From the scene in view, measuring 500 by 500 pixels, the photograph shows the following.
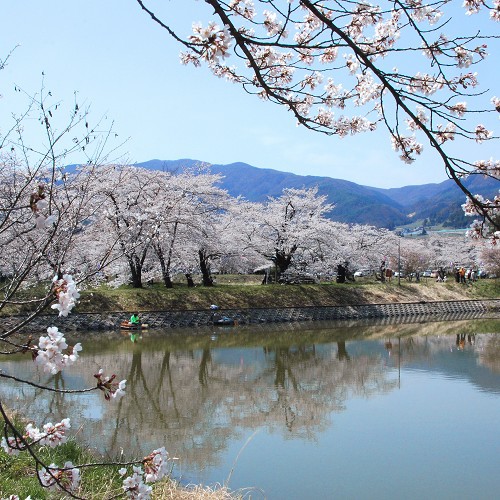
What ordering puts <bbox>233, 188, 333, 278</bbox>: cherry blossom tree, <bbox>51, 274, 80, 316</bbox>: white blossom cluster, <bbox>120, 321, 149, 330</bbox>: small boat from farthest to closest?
<bbox>233, 188, 333, 278</bbox>: cherry blossom tree < <bbox>120, 321, 149, 330</bbox>: small boat < <bbox>51, 274, 80, 316</bbox>: white blossom cluster

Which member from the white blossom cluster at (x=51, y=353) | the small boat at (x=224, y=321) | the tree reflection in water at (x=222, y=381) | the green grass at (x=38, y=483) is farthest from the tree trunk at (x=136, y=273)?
the white blossom cluster at (x=51, y=353)

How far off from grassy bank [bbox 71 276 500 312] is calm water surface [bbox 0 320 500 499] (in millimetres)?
4299

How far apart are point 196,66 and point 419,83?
1152mm

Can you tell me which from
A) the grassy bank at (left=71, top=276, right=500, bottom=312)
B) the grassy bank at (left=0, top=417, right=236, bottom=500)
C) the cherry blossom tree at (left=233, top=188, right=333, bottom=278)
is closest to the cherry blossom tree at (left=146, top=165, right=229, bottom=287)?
the grassy bank at (left=71, top=276, right=500, bottom=312)

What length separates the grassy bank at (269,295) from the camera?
1762 centimetres

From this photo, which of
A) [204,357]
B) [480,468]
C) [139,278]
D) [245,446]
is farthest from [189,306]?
[480,468]

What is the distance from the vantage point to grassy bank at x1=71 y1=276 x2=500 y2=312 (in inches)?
694

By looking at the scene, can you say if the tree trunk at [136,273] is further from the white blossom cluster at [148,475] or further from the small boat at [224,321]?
the white blossom cluster at [148,475]

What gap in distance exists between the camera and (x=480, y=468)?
17.0 feet

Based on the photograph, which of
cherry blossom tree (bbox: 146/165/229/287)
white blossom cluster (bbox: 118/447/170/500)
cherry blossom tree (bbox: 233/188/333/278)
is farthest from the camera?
cherry blossom tree (bbox: 233/188/333/278)

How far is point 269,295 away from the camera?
20391 millimetres

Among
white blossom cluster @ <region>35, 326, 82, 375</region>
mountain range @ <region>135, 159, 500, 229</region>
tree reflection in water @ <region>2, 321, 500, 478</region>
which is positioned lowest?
tree reflection in water @ <region>2, 321, 500, 478</region>

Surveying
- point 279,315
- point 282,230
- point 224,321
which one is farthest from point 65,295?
point 282,230

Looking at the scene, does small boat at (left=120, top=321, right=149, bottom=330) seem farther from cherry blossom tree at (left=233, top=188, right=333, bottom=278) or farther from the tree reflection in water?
cherry blossom tree at (left=233, top=188, right=333, bottom=278)
